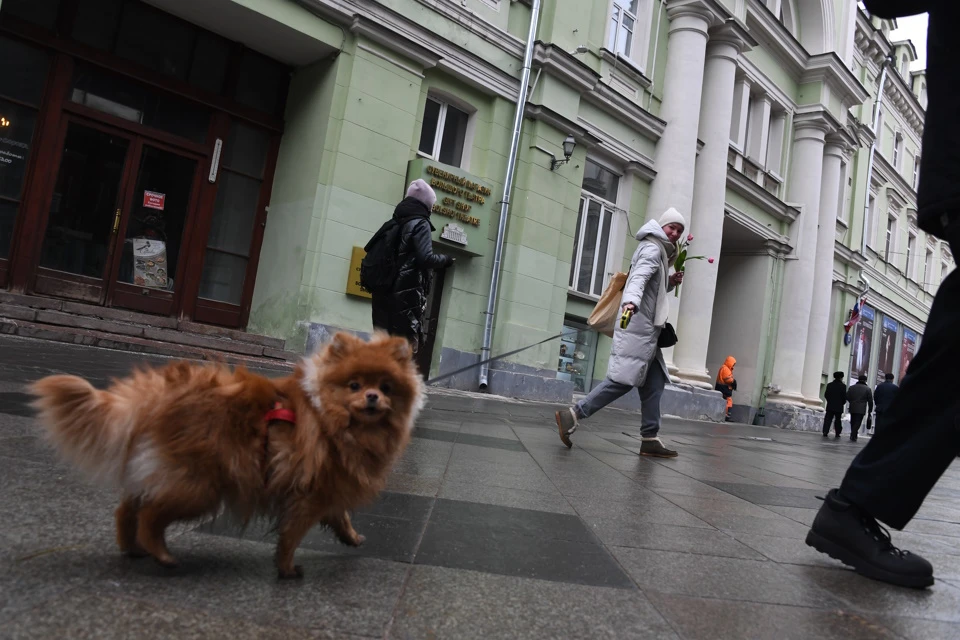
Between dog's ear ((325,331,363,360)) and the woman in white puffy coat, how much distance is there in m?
A: 4.56

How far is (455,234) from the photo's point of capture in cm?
1298

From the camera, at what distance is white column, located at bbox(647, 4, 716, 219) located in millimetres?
16984

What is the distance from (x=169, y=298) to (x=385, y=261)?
656cm

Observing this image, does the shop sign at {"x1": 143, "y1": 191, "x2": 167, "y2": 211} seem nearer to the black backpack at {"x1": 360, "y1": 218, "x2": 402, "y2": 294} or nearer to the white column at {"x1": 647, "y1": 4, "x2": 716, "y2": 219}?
the black backpack at {"x1": 360, "y1": 218, "x2": 402, "y2": 294}

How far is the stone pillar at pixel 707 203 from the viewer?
18047 millimetres

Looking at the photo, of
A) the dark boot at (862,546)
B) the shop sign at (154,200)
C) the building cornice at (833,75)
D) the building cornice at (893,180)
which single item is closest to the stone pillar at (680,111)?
the building cornice at (833,75)

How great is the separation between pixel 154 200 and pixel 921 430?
11.3 meters

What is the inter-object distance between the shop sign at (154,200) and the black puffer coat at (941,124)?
10.9m

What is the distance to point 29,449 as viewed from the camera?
3.27 m

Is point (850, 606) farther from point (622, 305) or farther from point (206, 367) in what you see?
point (622, 305)

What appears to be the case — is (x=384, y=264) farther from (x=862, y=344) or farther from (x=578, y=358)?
(x=862, y=344)

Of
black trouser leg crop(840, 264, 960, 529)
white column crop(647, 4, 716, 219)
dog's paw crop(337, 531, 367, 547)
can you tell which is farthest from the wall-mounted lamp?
dog's paw crop(337, 531, 367, 547)

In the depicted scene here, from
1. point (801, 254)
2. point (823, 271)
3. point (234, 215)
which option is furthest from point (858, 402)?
point (234, 215)

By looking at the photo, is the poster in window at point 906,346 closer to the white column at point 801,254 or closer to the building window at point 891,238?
the building window at point 891,238
